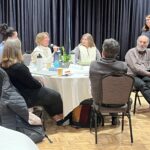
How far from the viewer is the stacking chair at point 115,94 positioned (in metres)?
3.48

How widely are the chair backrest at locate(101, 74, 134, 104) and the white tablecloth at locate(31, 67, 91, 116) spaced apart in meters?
0.51

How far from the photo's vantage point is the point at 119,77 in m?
3.47

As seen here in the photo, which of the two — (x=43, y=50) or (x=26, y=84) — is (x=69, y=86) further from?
(x=43, y=50)

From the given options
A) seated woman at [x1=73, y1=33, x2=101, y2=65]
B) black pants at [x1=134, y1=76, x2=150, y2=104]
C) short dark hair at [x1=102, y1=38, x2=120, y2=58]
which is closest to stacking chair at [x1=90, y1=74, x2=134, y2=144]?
short dark hair at [x1=102, y1=38, x2=120, y2=58]

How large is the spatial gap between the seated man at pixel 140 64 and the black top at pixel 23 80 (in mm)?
1524

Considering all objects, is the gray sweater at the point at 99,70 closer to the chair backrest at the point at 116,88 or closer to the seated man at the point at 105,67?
the seated man at the point at 105,67

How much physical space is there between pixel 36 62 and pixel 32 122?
3.22 feet

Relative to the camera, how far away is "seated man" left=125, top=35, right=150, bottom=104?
467 centimetres

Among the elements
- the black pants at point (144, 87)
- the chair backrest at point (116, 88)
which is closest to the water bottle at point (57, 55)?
the black pants at point (144, 87)

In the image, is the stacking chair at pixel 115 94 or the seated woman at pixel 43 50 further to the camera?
the seated woman at pixel 43 50

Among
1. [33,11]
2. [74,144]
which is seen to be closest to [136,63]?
[74,144]

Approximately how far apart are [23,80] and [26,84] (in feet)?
0.26

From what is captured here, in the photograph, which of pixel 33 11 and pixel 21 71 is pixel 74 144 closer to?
→ pixel 21 71

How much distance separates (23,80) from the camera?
12.3 ft
